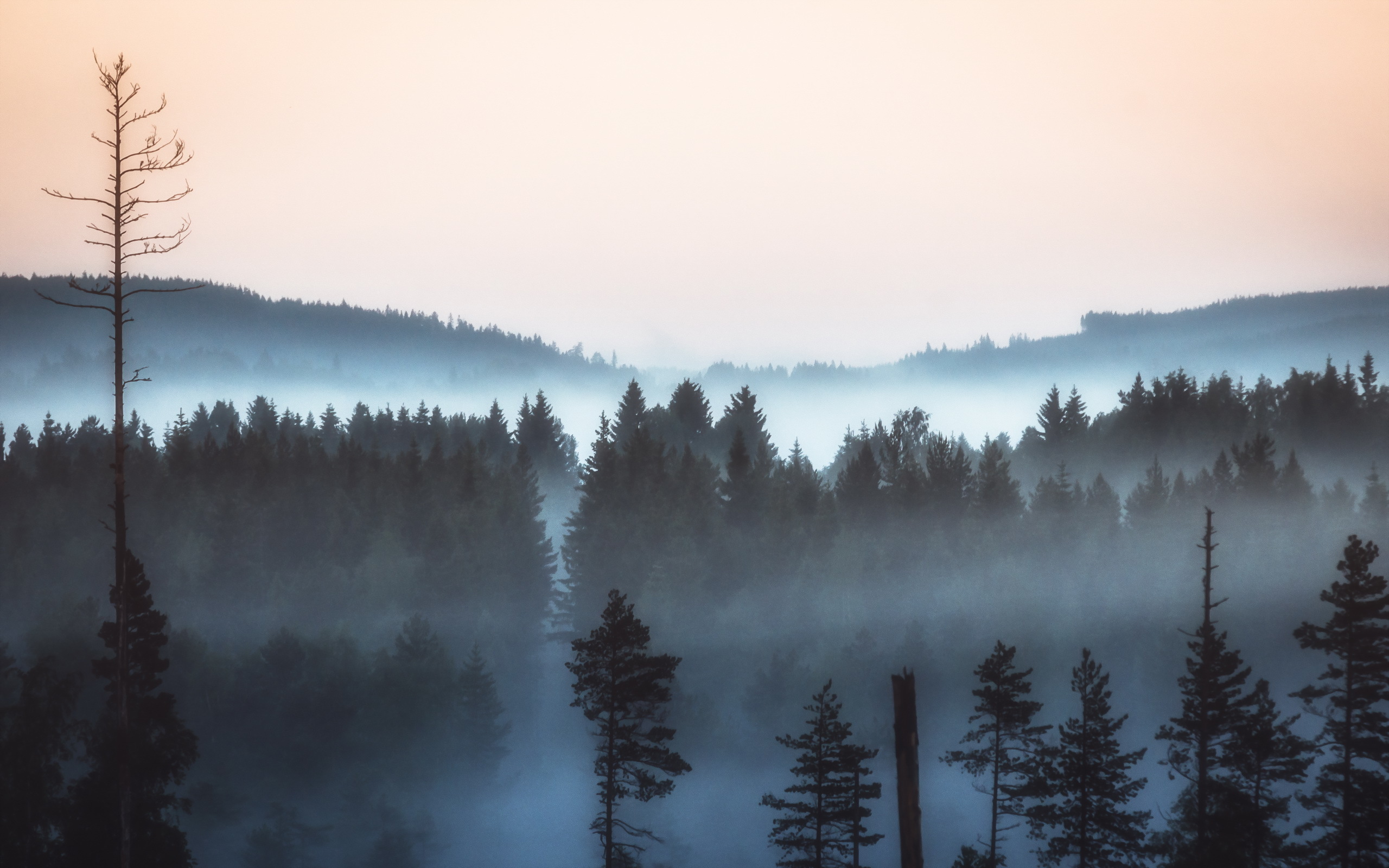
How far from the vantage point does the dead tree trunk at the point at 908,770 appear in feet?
51.2

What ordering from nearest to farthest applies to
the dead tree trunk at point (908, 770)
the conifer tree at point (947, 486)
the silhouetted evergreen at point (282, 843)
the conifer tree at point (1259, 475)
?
the dead tree trunk at point (908, 770) → the silhouetted evergreen at point (282, 843) → the conifer tree at point (1259, 475) → the conifer tree at point (947, 486)

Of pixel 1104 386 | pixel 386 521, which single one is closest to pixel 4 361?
pixel 386 521

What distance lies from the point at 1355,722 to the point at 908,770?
874 inches

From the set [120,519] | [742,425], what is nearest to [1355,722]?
[120,519]

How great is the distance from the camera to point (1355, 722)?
29891 mm

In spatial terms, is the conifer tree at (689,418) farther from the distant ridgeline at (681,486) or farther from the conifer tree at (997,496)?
the conifer tree at (997,496)

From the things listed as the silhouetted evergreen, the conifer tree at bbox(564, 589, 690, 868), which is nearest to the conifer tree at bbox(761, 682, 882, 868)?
the conifer tree at bbox(564, 589, 690, 868)

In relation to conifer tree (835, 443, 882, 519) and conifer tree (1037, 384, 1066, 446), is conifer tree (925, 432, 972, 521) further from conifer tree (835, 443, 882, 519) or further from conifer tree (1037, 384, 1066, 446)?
conifer tree (1037, 384, 1066, 446)

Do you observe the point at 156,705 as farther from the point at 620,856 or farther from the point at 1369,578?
the point at 1369,578

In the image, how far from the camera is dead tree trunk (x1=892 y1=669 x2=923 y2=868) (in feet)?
51.2

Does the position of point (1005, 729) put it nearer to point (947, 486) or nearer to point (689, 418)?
point (947, 486)

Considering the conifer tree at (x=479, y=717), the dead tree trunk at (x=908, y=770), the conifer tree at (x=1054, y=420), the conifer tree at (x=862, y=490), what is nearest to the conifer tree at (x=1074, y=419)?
the conifer tree at (x=1054, y=420)

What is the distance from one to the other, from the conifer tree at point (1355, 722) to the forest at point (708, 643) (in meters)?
0.12

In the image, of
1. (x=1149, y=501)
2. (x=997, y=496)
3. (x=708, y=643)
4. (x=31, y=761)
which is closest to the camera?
(x=31, y=761)
